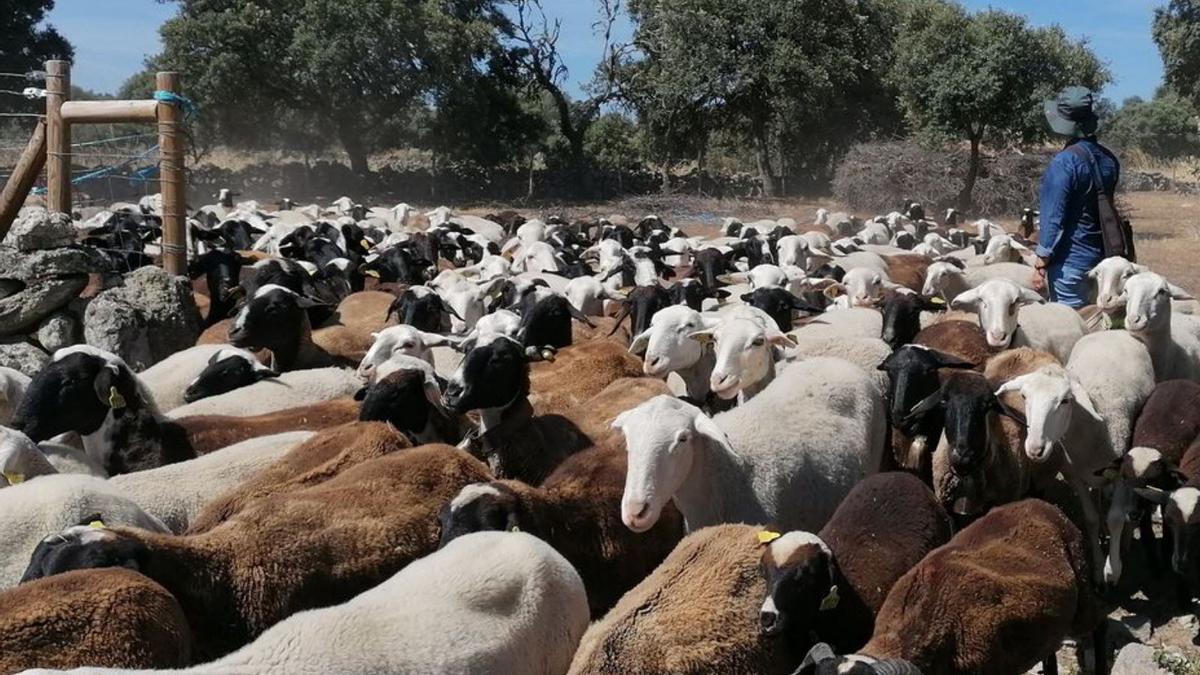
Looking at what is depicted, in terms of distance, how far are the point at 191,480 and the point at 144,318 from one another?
12.9ft

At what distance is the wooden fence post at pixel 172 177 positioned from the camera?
31.2 feet

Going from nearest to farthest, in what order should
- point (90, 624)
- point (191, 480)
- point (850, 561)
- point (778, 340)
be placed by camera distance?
point (90, 624), point (850, 561), point (191, 480), point (778, 340)

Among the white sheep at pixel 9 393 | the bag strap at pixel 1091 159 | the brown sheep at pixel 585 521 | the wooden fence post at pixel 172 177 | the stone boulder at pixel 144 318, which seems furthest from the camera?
the wooden fence post at pixel 172 177

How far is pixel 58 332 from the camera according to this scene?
8992 mm

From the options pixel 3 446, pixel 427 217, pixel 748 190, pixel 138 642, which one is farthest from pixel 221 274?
pixel 748 190

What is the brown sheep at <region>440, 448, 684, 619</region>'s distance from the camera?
4941 mm

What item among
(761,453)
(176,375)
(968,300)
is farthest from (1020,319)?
(176,375)

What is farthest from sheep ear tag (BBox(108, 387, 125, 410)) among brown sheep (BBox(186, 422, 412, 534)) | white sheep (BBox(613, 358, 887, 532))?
white sheep (BBox(613, 358, 887, 532))

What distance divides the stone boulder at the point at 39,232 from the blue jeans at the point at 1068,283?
741 centimetres

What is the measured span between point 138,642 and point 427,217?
23.6 metres

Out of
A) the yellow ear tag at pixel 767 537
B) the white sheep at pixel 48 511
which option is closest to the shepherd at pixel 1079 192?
the yellow ear tag at pixel 767 537

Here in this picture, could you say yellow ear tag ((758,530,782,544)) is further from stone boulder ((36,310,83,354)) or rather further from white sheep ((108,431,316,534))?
stone boulder ((36,310,83,354))

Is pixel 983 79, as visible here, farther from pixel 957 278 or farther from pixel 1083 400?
pixel 1083 400

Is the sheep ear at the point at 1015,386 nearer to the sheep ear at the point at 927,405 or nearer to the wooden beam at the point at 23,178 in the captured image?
the sheep ear at the point at 927,405
